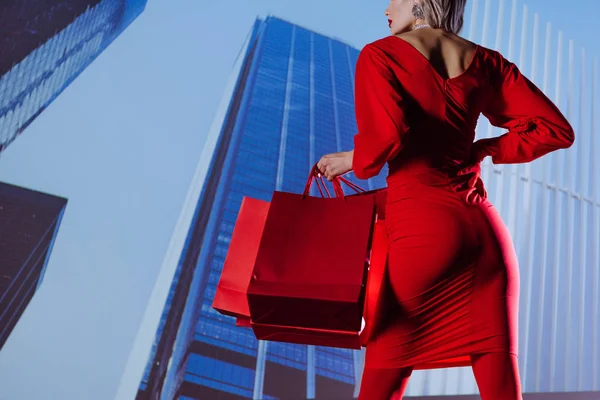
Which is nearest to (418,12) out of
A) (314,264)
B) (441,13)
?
(441,13)

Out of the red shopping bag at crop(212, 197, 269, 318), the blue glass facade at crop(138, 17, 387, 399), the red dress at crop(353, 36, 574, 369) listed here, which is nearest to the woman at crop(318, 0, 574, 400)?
the red dress at crop(353, 36, 574, 369)

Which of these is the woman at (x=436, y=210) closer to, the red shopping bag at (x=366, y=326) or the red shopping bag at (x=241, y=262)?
the red shopping bag at (x=366, y=326)

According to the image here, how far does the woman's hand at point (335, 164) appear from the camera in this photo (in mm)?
1059

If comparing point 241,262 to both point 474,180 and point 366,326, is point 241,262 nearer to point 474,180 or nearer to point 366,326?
point 366,326

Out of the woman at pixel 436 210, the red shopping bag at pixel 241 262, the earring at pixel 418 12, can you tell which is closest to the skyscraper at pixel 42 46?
the red shopping bag at pixel 241 262

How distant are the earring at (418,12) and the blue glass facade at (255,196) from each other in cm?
3267

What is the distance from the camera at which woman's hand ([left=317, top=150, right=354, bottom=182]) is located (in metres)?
1.06

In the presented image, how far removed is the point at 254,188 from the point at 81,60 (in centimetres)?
1520

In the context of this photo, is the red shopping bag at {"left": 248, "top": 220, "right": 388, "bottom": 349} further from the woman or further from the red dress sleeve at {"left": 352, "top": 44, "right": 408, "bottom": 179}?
the red dress sleeve at {"left": 352, "top": 44, "right": 408, "bottom": 179}

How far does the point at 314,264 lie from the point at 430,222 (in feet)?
0.69

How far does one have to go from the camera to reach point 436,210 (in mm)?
980

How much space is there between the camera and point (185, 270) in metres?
40.0

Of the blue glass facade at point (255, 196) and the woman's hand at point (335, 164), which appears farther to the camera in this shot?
the blue glass facade at point (255, 196)

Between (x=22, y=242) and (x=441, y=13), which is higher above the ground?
(x=22, y=242)
